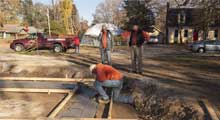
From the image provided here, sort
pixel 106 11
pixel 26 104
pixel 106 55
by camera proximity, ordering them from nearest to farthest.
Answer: pixel 26 104, pixel 106 55, pixel 106 11

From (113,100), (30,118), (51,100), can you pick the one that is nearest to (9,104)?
(51,100)

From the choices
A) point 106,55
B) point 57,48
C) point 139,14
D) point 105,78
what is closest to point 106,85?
point 105,78

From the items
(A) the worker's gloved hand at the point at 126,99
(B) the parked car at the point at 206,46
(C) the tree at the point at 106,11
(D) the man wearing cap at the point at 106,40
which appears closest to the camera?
(A) the worker's gloved hand at the point at 126,99

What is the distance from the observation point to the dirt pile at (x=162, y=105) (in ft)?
28.1

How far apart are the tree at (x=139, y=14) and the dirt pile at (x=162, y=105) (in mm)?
51701

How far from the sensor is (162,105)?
955 cm

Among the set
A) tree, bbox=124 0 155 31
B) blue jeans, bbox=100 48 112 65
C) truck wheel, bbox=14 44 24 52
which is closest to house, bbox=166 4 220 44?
tree, bbox=124 0 155 31

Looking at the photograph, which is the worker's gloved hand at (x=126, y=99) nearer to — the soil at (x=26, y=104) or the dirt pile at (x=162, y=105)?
the dirt pile at (x=162, y=105)

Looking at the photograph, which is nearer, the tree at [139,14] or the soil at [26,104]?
the soil at [26,104]

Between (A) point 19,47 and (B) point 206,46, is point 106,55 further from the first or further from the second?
(B) point 206,46

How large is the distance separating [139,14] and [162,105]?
54.1 meters

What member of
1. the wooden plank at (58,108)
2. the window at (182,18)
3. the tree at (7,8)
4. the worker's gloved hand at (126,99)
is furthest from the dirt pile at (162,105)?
the tree at (7,8)

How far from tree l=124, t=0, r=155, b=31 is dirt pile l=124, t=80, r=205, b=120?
170 ft

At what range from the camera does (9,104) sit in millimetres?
10078
